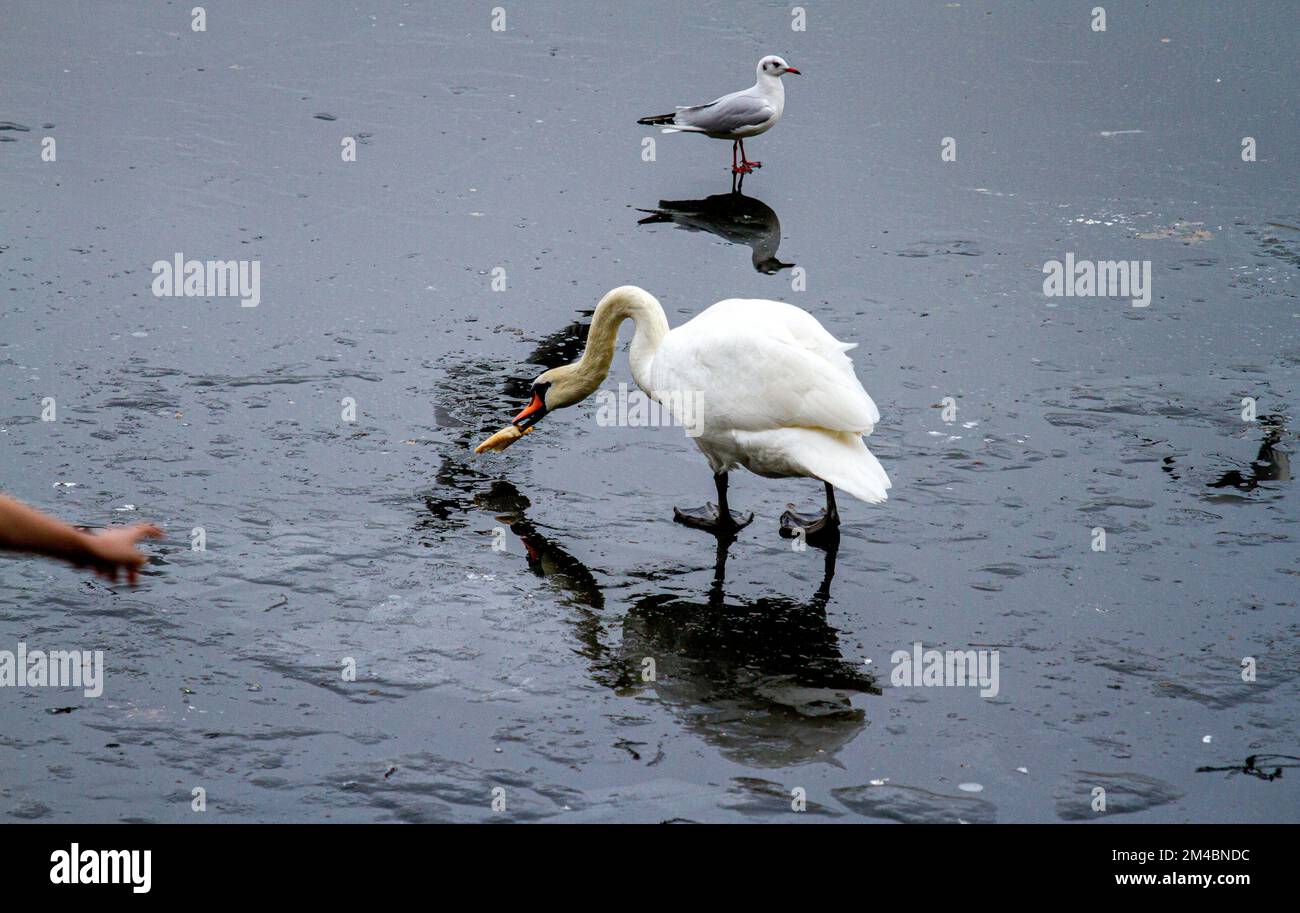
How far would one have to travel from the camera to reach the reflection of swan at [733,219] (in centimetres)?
1193

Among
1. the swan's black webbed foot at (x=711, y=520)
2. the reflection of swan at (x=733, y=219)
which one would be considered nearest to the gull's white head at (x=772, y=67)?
the reflection of swan at (x=733, y=219)

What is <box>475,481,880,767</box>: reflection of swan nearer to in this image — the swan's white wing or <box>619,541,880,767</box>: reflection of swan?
<box>619,541,880,767</box>: reflection of swan

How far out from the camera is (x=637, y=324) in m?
8.73

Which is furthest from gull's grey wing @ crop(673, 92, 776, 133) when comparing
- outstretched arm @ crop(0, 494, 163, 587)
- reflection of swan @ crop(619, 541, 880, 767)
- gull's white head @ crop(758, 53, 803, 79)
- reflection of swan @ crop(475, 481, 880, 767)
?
outstretched arm @ crop(0, 494, 163, 587)

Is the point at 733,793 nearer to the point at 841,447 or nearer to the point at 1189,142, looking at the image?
the point at 841,447

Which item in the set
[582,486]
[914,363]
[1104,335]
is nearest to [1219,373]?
[1104,335]

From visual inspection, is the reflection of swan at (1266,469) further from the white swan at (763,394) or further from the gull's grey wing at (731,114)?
the gull's grey wing at (731,114)

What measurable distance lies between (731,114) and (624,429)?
4652mm

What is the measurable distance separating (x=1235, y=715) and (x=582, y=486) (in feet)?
12.4

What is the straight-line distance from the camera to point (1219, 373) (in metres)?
10.1

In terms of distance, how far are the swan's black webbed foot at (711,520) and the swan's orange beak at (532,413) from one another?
113 centimetres

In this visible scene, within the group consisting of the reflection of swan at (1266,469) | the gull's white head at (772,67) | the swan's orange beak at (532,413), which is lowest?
the reflection of swan at (1266,469)

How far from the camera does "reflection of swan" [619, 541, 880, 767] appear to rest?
21.0 ft

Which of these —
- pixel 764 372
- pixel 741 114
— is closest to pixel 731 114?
pixel 741 114
